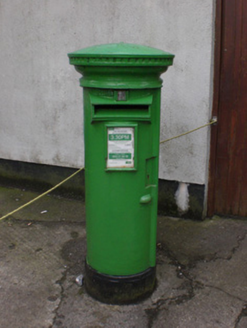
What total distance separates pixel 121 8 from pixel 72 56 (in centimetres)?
192

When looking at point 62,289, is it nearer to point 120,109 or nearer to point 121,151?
point 121,151

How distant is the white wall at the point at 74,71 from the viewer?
162 inches

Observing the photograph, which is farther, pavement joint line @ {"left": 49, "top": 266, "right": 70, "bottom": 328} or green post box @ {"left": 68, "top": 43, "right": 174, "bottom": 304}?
pavement joint line @ {"left": 49, "top": 266, "right": 70, "bottom": 328}

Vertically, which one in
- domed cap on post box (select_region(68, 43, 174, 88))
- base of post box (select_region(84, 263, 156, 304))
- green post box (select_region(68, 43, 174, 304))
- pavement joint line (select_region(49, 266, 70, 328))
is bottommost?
pavement joint line (select_region(49, 266, 70, 328))

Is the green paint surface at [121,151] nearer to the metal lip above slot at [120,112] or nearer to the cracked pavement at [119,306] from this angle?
the metal lip above slot at [120,112]

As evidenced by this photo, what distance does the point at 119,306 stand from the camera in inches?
121

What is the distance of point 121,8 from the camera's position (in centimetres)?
432

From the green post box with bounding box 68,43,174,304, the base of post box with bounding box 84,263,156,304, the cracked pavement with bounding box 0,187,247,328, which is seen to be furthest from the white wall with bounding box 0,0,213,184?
the base of post box with bounding box 84,263,156,304

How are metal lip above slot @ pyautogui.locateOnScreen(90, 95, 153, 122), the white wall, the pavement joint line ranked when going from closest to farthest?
metal lip above slot @ pyautogui.locateOnScreen(90, 95, 153, 122)
the pavement joint line
the white wall

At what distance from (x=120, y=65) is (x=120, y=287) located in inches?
64.1

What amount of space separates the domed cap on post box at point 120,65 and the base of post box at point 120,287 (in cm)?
143

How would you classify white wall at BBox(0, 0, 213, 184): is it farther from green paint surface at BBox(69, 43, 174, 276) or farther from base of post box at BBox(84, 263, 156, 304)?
base of post box at BBox(84, 263, 156, 304)

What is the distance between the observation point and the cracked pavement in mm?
2945

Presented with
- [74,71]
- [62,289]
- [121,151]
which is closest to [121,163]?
[121,151]
